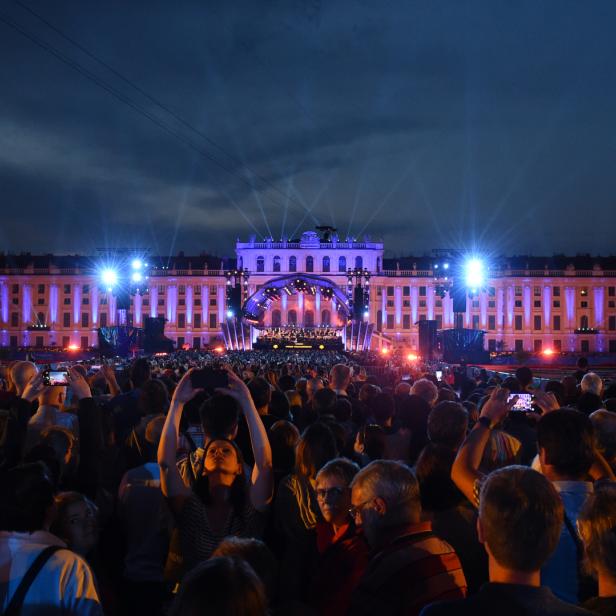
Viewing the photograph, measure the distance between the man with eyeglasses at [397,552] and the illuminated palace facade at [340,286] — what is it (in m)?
94.7

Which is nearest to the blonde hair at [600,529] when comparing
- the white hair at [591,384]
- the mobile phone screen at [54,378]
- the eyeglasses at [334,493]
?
the eyeglasses at [334,493]

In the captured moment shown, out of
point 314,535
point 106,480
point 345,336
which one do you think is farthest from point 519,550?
point 345,336

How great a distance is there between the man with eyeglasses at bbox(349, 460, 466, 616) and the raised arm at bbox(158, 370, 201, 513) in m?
1.17

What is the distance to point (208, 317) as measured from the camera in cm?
10131

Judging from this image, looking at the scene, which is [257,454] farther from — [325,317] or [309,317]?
[309,317]

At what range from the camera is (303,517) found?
14.9 ft

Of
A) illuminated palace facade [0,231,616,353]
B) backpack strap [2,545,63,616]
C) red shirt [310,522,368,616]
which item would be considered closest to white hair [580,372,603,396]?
red shirt [310,522,368,616]

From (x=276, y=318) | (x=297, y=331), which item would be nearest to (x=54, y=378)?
(x=297, y=331)

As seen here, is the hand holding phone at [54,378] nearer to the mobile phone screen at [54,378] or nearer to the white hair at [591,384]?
the mobile phone screen at [54,378]

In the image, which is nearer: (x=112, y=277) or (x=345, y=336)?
(x=112, y=277)

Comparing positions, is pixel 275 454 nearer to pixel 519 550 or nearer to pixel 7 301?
pixel 519 550

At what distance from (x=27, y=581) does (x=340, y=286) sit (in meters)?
97.9

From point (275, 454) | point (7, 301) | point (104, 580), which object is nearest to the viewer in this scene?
point (104, 580)

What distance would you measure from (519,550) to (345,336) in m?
49.9
